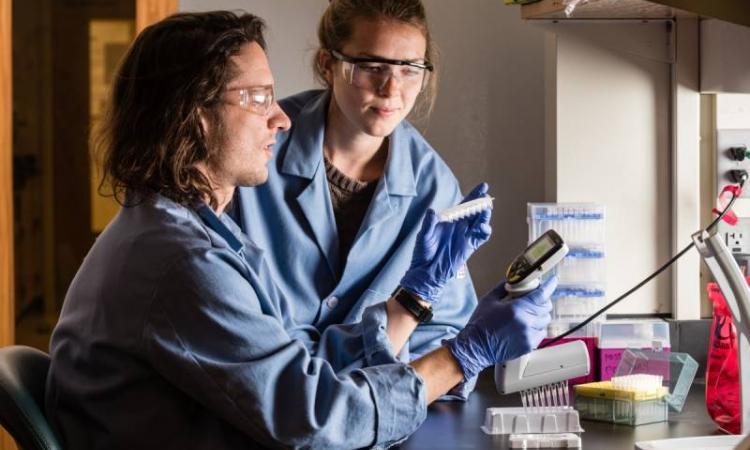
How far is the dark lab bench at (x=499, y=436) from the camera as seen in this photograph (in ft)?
6.06

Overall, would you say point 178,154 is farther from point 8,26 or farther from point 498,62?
point 8,26

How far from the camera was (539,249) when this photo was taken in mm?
1877

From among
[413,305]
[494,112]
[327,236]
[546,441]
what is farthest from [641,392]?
[494,112]

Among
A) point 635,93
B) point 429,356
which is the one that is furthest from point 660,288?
point 429,356

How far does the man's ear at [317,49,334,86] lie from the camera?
236 centimetres

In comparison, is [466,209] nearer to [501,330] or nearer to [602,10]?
[501,330]

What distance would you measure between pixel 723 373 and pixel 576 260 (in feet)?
1.67

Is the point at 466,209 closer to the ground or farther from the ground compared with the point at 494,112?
closer to the ground

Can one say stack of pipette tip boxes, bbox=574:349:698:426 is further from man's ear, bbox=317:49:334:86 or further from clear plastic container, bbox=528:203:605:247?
man's ear, bbox=317:49:334:86

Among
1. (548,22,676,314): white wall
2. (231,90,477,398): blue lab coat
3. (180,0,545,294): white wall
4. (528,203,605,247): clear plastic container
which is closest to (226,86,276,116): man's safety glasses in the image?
(231,90,477,398): blue lab coat

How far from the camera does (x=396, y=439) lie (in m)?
1.64

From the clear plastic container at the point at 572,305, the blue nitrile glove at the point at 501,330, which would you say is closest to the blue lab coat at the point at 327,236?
the clear plastic container at the point at 572,305

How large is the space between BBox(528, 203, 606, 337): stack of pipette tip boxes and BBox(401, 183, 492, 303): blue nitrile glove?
0.36 metres

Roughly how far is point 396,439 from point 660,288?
1.14 metres
